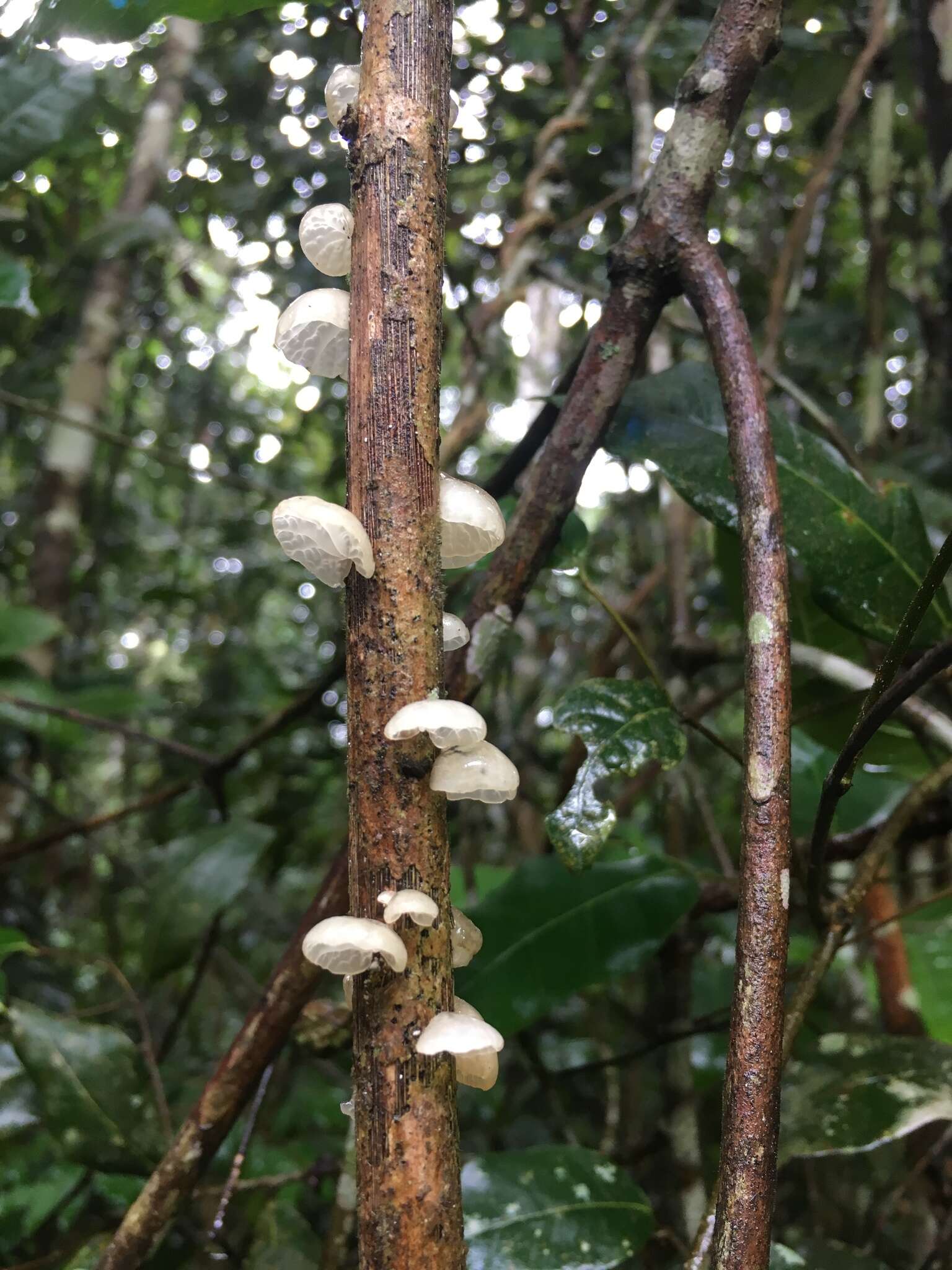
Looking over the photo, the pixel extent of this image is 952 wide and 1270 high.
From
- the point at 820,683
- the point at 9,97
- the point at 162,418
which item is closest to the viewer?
the point at 820,683

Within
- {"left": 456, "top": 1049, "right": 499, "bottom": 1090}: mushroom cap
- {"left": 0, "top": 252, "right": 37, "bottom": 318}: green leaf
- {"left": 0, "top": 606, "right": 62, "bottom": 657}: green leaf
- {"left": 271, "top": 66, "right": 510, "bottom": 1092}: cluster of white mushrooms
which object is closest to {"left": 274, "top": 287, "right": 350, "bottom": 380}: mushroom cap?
{"left": 271, "top": 66, "right": 510, "bottom": 1092}: cluster of white mushrooms

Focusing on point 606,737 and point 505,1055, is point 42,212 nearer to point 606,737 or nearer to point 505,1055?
point 606,737

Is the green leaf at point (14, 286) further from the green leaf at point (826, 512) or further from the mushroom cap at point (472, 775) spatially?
the mushroom cap at point (472, 775)

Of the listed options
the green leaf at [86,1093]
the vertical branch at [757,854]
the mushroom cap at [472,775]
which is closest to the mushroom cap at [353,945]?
the mushroom cap at [472,775]

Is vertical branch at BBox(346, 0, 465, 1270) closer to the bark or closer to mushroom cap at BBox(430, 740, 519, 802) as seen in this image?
mushroom cap at BBox(430, 740, 519, 802)

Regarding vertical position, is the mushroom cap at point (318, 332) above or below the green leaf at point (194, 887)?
above

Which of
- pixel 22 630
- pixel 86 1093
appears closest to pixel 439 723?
pixel 86 1093

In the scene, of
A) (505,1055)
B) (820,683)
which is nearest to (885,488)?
(820,683)
